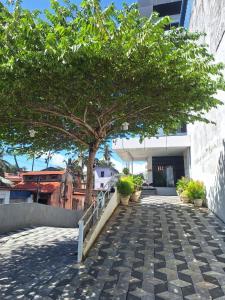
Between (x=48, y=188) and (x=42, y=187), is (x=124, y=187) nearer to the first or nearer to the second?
(x=48, y=188)

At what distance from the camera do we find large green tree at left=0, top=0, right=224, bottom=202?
5430 millimetres

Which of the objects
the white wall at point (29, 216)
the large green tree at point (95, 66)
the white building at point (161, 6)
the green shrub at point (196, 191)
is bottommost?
the white wall at point (29, 216)

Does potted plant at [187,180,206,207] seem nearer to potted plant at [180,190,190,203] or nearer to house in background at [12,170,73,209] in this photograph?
potted plant at [180,190,190,203]

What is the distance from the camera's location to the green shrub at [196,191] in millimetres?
12758

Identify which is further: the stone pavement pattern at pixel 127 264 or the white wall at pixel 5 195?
the white wall at pixel 5 195

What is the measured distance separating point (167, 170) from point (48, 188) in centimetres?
1311

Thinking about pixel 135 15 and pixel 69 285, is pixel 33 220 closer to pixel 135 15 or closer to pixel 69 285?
pixel 69 285

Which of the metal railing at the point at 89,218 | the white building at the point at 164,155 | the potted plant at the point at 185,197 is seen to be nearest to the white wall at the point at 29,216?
the metal railing at the point at 89,218

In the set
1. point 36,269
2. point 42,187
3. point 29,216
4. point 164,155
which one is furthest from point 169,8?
point 36,269

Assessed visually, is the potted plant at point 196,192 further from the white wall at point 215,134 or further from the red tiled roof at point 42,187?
the red tiled roof at point 42,187

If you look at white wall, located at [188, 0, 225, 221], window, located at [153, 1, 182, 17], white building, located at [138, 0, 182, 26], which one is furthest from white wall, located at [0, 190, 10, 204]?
window, located at [153, 1, 182, 17]

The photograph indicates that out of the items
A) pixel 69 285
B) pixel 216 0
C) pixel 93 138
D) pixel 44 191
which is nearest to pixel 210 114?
pixel 216 0

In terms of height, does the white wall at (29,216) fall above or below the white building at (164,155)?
below

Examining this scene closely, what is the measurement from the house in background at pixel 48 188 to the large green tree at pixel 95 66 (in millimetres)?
20434
